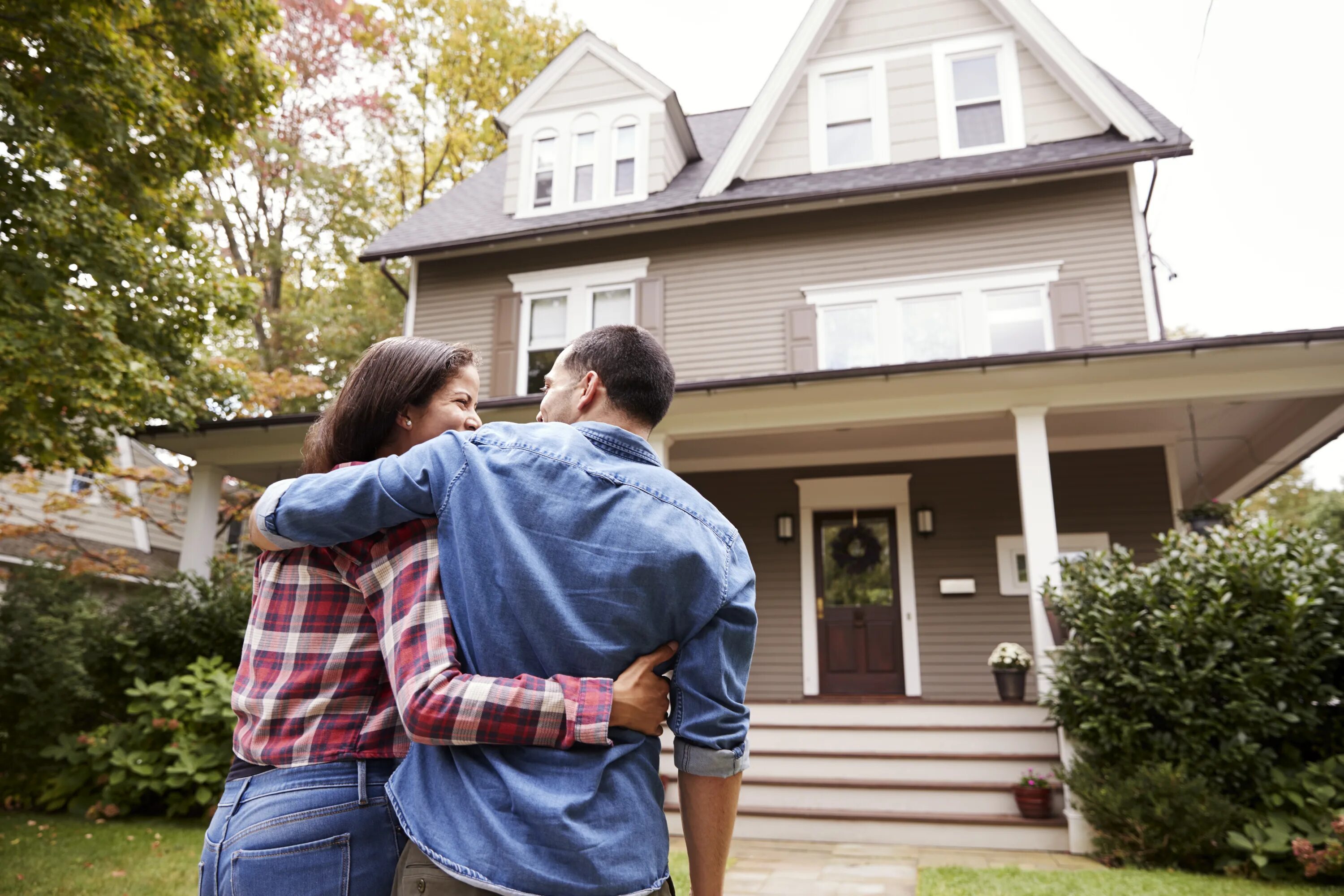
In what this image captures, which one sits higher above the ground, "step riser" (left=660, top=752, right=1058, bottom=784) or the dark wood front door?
the dark wood front door

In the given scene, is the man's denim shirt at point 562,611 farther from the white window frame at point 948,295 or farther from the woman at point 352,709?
the white window frame at point 948,295

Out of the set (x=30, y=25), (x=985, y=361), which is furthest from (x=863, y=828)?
(x=30, y=25)

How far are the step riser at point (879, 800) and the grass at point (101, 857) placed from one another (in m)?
1.40

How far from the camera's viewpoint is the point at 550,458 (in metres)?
1.33

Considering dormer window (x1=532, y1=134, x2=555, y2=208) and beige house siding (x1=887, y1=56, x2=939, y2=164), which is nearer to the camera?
A: beige house siding (x1=887, y1=56, x2=939, y2=164)

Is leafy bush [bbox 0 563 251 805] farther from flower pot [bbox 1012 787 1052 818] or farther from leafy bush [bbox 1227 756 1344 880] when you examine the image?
leafy bush [bbox 1227 756 1344 880]

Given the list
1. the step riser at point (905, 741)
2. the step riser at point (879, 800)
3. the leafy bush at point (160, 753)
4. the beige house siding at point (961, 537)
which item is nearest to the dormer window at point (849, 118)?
the beige house siding at point (961, 537)

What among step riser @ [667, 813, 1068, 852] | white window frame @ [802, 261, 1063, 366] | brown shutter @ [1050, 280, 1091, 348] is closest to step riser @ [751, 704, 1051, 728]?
step riser @ [667, 813, 1068, 852]

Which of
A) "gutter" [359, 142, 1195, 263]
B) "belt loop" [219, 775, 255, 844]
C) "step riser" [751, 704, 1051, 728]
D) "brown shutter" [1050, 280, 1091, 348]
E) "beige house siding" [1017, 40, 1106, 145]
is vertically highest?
"beige house siding" [1017, 40, 1106, 145]

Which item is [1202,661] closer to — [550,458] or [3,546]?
[550,458]

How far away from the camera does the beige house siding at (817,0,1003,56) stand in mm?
10547

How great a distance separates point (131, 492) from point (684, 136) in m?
13.5

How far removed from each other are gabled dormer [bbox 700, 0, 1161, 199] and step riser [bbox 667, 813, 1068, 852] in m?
7.10

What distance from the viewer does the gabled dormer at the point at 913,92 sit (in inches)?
397
